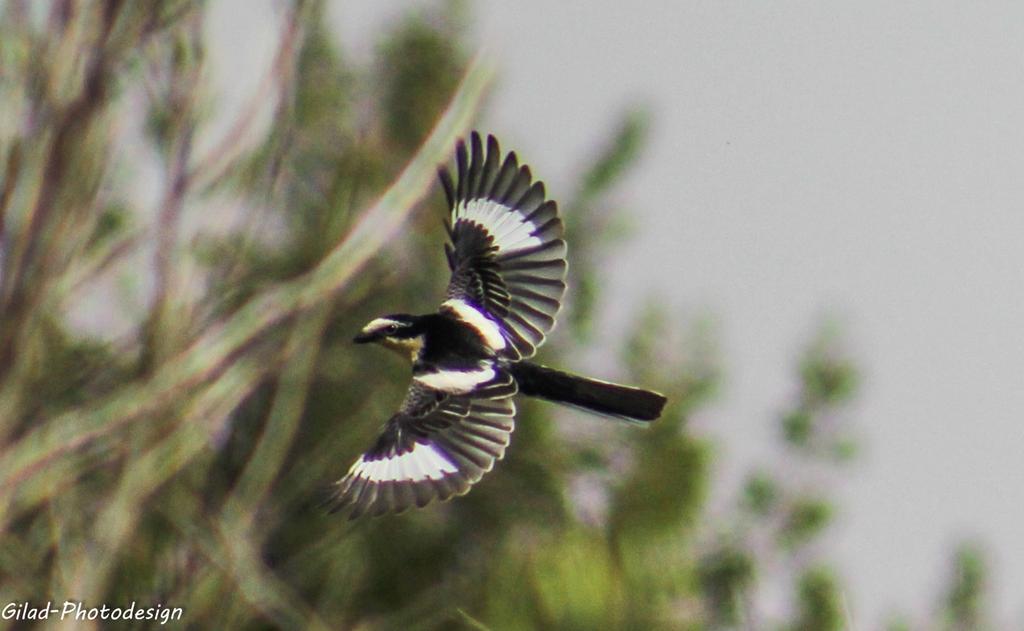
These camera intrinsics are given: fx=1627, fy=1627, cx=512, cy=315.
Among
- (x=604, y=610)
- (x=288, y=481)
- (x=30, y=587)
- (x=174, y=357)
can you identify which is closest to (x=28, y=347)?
(x=174, y=357)

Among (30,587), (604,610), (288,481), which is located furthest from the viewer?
(288,481)

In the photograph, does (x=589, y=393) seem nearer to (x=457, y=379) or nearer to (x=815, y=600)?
(x=457, y=379)

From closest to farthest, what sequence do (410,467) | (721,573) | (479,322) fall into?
(410,467)
(479,322)
(721,573)

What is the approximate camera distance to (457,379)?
3.04 meters

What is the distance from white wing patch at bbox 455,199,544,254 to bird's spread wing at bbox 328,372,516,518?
40 centimetres

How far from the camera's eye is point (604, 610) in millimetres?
2582

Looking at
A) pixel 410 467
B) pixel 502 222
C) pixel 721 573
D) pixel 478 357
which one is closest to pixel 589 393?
pixel 478 357

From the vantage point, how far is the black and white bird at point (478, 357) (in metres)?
3.02

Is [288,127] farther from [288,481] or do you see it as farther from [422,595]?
[422,595]

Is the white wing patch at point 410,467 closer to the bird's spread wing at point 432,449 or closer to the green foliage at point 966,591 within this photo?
the bird's spread wing at point 432,449

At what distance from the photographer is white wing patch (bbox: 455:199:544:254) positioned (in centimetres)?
338

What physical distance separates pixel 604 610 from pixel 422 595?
309cm

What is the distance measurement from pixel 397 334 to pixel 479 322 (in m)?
0.28

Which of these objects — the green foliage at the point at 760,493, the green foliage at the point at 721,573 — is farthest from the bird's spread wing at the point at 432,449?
the green foliage at the point at 760,493
